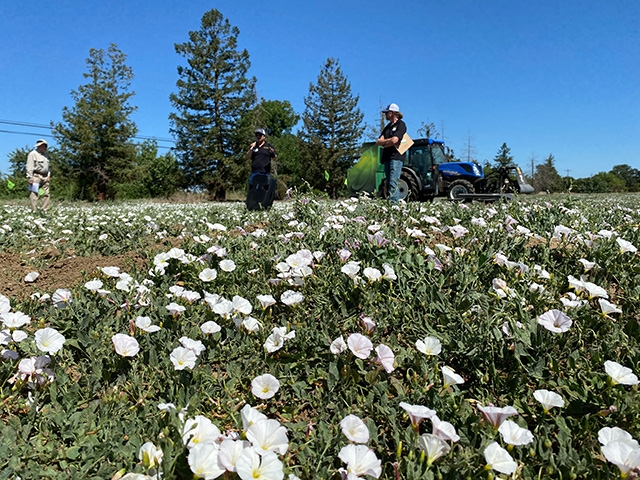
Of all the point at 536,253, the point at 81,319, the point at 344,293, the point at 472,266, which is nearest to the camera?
the point at 81,319

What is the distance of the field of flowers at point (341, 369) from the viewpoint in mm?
1249

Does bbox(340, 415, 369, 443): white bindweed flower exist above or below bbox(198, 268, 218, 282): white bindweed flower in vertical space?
below

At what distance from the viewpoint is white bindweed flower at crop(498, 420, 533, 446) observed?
4.00 feet

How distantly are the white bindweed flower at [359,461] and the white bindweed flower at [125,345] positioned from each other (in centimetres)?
103

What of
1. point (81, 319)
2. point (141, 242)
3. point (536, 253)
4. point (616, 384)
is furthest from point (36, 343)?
point (536, 253)

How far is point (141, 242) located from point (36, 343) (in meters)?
2.55

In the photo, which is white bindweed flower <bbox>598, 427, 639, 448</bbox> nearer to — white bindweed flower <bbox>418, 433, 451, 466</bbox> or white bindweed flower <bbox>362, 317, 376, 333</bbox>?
white bindweed flower <bbox>418, 433, 451, 466</bbox>

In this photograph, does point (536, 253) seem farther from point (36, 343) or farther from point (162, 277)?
point (36, 343)

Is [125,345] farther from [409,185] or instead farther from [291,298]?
[409,185]

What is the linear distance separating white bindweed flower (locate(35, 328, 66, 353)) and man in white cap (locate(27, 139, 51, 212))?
371 inches

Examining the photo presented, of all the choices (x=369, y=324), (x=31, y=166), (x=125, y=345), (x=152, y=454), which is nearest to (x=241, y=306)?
(x=125, y=345)

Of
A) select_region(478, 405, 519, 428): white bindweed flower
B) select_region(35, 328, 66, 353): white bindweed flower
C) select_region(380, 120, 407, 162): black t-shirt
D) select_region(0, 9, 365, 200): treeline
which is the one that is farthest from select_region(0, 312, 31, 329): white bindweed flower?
select_region(0, 9, 365, 200): treeline

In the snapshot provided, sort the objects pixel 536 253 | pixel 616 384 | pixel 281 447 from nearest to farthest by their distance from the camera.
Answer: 1. pixel 281 447
2. pixel 616 384
3. pixel 536 253

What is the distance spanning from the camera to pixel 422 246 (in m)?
2.88
